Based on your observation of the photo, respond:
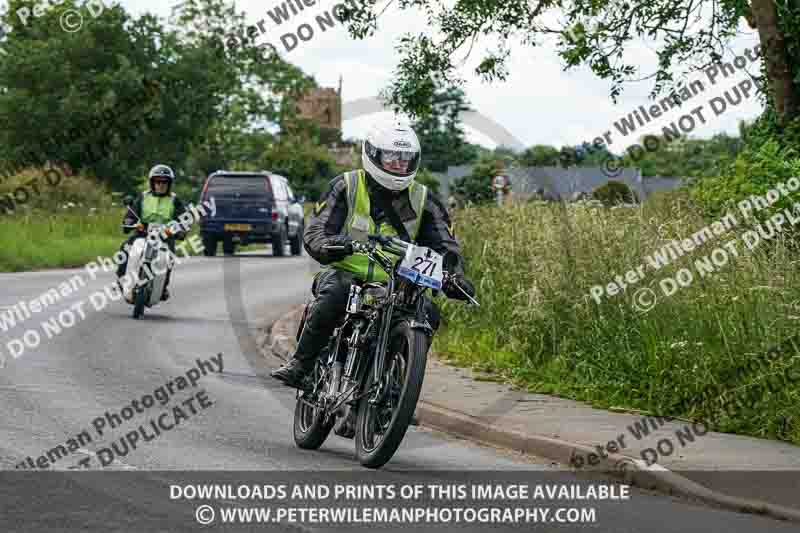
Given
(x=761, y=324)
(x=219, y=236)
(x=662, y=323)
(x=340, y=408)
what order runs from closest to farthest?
1. (x=340, y=408)
2. (x=761, y=324)
3. (x=662, y=323)
4. (x=219, y=236)

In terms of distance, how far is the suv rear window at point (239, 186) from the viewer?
37.0 m

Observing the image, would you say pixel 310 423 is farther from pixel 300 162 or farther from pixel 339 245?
pixel 300 162

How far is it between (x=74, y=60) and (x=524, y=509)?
58.1 meters

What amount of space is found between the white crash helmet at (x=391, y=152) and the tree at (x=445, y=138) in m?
107

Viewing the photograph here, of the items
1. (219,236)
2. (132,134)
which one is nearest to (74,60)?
(132,134)

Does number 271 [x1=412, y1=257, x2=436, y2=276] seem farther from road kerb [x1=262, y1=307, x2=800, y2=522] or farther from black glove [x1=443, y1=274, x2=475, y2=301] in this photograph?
road kerb [x1=262, y1=307, x2=800, y2=522]

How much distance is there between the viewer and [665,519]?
7.72 metres

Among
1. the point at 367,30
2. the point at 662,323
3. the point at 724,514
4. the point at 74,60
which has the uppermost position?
the point at 74,60

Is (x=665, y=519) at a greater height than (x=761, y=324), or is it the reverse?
(x=761, y=324)

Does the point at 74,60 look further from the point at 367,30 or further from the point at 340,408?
the point at 340,408

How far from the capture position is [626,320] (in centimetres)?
1260

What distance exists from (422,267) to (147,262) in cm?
1184

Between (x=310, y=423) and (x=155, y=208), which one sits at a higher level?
(x=155, y=208)

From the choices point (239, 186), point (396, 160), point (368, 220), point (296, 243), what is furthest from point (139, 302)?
point (296, 243)
